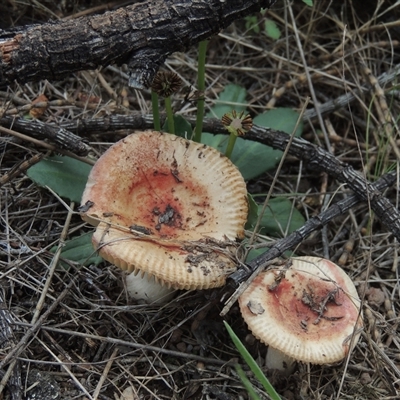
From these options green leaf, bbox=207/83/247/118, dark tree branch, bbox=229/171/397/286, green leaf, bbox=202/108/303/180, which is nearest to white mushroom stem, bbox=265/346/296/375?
dark tree branch, bbox=229/171/397/286

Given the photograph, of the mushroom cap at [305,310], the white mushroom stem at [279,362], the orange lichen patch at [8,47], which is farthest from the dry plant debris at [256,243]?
the orange lichen patch at [8,47]

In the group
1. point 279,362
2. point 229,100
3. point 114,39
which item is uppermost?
point 114,39

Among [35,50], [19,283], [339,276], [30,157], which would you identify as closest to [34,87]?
[30,157]

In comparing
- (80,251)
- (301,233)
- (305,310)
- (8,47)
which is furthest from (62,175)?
(305,310)

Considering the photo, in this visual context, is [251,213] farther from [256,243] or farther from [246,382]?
[246,382]

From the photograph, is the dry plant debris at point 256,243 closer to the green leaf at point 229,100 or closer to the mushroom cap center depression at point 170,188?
the green leaf at point 229,100

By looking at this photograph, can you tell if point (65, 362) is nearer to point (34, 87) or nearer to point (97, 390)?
point (97, 390)
